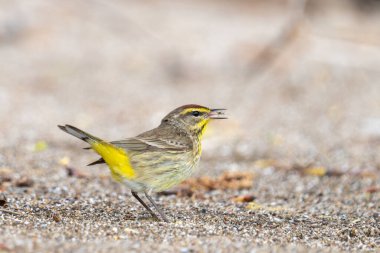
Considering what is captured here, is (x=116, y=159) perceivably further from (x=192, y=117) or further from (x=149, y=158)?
(x=192, y=117)

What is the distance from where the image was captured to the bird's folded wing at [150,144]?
18.0 feet

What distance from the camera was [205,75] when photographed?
12953 millimetres

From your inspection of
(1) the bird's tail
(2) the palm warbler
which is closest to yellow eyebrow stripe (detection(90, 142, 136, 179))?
(2) the palm warbler

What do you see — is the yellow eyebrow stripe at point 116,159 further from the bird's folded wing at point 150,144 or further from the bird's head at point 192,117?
the bird's head at point 192,117

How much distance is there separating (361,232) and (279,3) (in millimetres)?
12861

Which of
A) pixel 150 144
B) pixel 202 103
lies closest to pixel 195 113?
pixel 150 144

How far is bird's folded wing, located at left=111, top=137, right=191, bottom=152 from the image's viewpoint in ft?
18.0

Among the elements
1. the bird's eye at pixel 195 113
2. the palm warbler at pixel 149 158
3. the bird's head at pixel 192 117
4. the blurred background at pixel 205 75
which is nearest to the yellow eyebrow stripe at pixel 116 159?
the palm warbler at pixel 149 158

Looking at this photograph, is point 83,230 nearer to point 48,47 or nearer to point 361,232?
point 361,232

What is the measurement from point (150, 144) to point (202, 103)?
18.9 ft

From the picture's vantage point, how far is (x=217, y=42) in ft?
47.6

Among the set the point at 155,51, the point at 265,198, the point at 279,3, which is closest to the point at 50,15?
the point at 155,51

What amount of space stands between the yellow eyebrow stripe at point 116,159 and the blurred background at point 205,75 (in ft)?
9.11

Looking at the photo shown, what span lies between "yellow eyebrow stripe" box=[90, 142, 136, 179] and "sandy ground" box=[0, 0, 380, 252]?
37 centimetres
